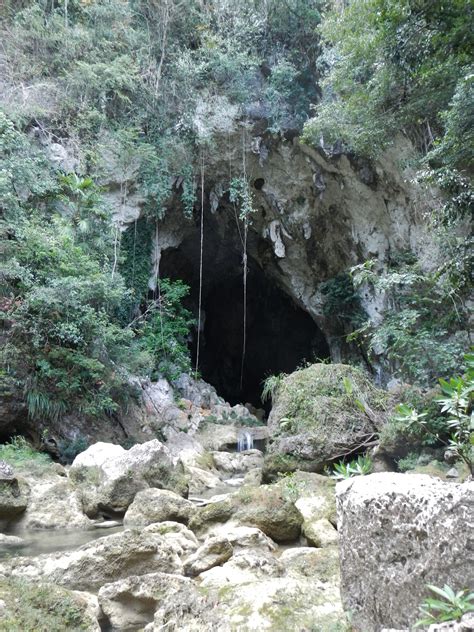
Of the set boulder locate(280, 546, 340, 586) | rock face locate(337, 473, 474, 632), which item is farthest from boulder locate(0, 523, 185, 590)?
rock face locate(337, 473, 474, 632)

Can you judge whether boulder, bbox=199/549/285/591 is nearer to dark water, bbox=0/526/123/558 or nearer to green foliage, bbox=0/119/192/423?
dark water, bbox=0/526/123/558

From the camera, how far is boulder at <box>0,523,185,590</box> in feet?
10.0

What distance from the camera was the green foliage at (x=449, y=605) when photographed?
152 cm

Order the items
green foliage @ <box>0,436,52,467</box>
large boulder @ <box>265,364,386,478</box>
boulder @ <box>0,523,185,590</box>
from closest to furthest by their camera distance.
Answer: boulder @ <box>0,523,185,590</box>
large boulder @ <box>265,364,386,478</box>
green foliage @ <box>0,436,52,467</box>

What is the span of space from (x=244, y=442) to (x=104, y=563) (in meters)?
8.42

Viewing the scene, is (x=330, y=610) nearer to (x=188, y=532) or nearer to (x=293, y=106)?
(x=188, y=532)

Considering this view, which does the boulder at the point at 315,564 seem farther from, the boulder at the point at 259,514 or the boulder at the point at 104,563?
the boulder at the point at 104,563

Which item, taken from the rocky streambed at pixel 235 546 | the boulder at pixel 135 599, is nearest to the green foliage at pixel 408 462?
the rocky streambed at pixel 235 546

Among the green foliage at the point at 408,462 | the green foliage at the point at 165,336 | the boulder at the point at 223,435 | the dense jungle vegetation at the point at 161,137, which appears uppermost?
the dense jungle vegetation at the point at 161,137

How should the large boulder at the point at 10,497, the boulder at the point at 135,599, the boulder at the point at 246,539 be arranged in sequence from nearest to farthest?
the boulder at the point at 135,599 < the boulder at the point at 246,539 < the large boulder at the point at 10,497

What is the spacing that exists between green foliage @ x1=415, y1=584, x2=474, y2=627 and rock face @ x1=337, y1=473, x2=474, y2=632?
3.0 inches

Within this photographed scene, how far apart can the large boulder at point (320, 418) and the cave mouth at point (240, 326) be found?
380 inches

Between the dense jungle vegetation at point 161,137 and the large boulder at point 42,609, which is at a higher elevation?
the dense jungle vegetation at point 161,137

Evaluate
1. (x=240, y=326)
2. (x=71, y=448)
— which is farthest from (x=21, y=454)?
(x=240, y=326)
